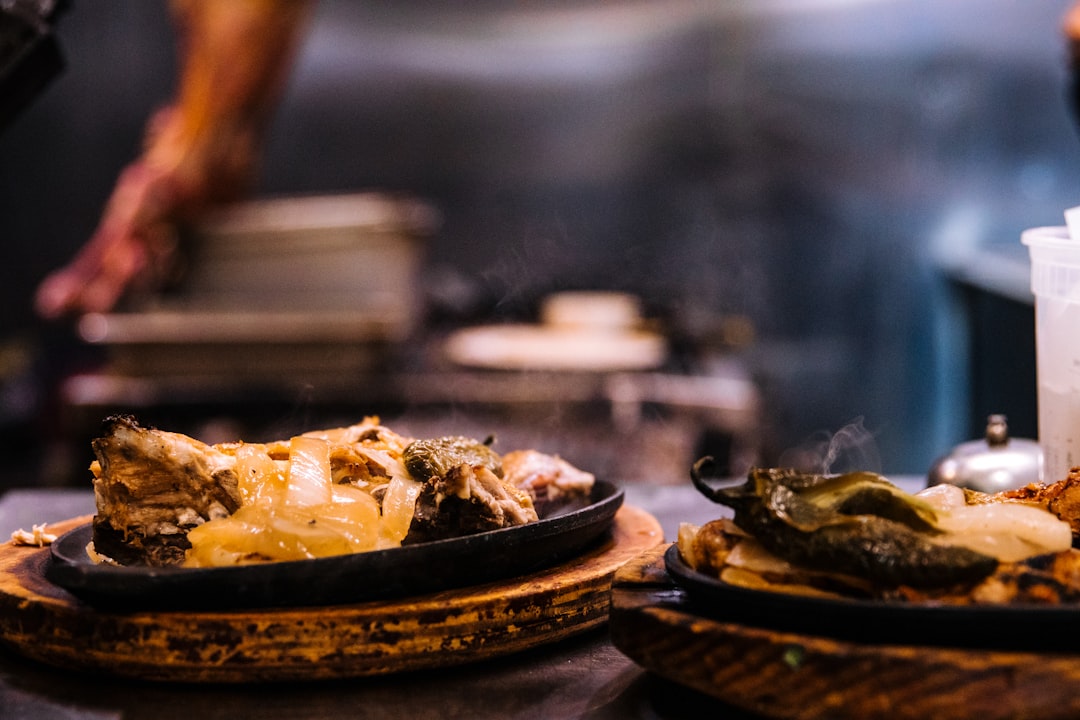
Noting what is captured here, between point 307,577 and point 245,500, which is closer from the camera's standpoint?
point 307,577

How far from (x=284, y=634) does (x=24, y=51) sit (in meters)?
1.37

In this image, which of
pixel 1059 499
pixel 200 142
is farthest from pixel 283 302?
pixel 1059 499

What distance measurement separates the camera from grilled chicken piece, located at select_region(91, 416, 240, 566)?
47.7 inches

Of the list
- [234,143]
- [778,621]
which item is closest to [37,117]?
[234,143]

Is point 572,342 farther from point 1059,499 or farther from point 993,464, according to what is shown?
point 1059,499

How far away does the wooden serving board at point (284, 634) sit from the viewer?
115 cm

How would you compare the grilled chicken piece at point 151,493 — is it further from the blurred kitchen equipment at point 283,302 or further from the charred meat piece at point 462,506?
the blurred kitchen equipment at point 283,302

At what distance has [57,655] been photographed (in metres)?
1.20

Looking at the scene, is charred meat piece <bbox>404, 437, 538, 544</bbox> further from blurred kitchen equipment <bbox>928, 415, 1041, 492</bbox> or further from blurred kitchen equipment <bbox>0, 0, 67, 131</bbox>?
blurred kitchen equipment <bbox>0, 0, 67, 131</bbox>

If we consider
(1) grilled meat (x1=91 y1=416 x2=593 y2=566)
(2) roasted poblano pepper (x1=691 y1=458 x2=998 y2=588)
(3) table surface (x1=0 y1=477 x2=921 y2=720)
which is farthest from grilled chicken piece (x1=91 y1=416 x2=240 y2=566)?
(2) roasted poblano pepper (x1=691 y1=458 x2=998 y2=588)

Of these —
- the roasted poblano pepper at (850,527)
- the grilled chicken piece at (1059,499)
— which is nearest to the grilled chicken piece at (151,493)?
the roasted poblano pepper at (850,527)

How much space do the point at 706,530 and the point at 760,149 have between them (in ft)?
22.8

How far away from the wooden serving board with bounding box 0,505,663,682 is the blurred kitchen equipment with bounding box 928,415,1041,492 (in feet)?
3.09

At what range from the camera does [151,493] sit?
1229mm
